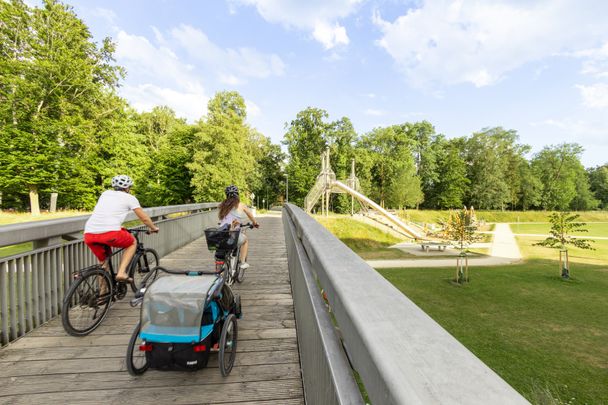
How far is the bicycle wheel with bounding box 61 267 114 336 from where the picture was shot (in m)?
3.22

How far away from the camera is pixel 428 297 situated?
51.1ft

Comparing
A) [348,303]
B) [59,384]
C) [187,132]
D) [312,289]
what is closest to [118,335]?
[59,384]

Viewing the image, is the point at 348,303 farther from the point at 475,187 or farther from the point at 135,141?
the point at 475,187

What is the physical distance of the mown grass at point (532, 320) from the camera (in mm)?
9125

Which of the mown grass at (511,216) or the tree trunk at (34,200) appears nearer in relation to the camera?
the tree trunk at (34,200)

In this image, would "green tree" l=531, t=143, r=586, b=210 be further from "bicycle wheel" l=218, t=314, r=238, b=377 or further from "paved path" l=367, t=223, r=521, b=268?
"bicycle wheel" l=218, t=314, r=238, b=377

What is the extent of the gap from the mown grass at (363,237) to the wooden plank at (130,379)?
22.8 metres

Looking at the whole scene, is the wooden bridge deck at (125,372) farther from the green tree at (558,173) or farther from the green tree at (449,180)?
the green tree at (558,173)

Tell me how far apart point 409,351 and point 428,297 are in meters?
16.6

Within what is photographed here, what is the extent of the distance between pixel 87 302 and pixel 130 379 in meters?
1.33

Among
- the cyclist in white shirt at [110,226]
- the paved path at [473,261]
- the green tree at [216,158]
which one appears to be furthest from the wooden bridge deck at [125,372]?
the green tree at [216,158]

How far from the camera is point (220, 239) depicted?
4.36m

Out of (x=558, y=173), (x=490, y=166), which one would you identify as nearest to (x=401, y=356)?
(x=490, y=166)

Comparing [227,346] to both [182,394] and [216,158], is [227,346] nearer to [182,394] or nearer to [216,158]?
[182,394]
